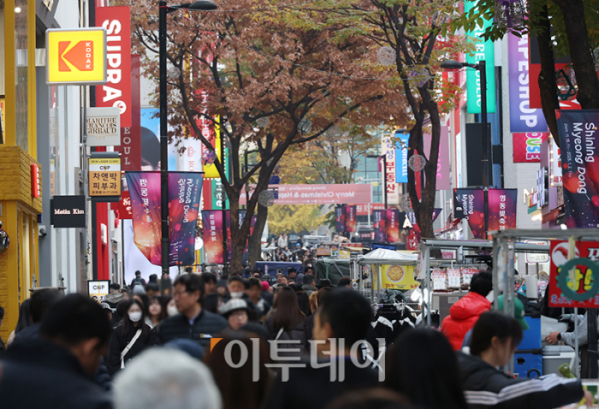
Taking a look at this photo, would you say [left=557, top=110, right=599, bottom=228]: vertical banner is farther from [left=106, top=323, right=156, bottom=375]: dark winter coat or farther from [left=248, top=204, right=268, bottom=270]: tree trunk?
[left=248, top=204, right=268, bottom=270]: tree trunk

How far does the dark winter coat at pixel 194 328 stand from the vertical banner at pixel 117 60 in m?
21.5

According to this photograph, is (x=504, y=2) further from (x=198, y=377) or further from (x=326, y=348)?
(x=198, y=377)

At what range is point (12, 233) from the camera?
16.0m

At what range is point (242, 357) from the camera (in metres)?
3.80

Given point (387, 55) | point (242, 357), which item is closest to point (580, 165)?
point (242, 357)

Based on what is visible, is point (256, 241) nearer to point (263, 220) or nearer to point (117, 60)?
point (263, 220)

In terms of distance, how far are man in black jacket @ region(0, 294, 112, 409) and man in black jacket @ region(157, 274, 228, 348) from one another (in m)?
0.31

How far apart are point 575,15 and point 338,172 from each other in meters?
49.4

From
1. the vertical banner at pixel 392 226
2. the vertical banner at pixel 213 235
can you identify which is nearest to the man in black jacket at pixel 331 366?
the vertical banner at pixel 213 235

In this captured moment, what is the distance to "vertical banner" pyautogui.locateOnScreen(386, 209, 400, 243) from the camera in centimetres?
5712

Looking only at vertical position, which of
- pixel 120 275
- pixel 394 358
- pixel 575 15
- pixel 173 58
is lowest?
pixel 120 275

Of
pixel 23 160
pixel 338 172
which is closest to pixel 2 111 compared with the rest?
pixel 23 160

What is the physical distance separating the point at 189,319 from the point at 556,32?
33.3ft

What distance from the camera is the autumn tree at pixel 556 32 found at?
11180 millimetres
